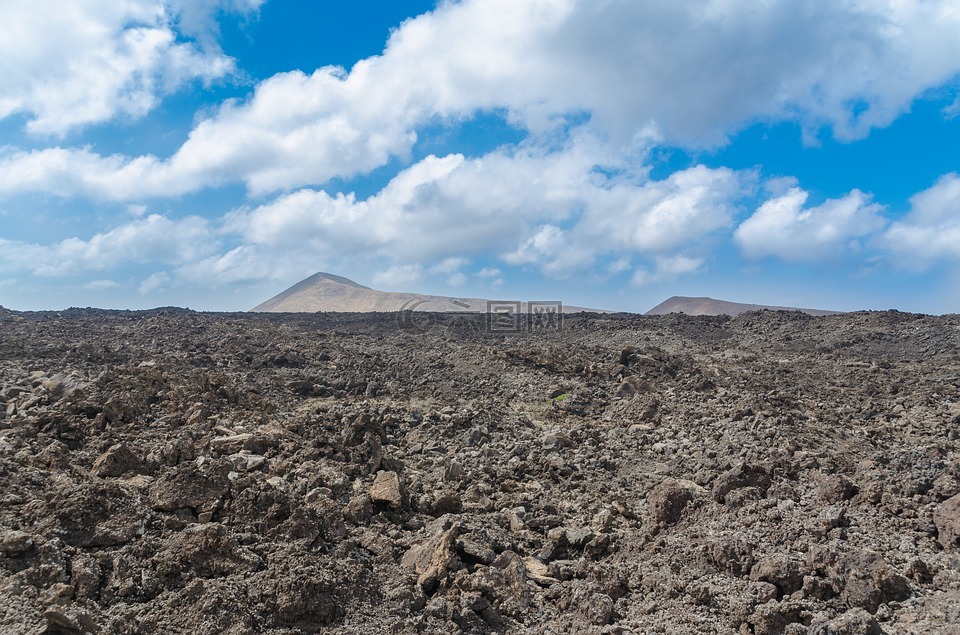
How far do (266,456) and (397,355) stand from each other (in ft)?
31.9

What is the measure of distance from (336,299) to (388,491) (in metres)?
58.0

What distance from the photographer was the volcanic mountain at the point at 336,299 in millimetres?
54375

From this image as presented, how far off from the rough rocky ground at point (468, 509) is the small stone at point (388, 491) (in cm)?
3

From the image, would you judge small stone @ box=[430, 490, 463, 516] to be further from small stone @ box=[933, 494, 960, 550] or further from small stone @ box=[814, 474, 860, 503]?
small stone @ box=[933, 494, 960, 550]

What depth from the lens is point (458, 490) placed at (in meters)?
6.59

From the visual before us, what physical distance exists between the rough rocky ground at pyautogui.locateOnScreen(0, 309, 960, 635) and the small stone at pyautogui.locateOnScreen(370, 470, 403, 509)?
0.03 meters

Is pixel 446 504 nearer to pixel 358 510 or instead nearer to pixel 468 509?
pixel 468 509

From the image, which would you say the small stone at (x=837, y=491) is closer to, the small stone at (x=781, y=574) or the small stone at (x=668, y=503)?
the small stone at (x=668, y=503)

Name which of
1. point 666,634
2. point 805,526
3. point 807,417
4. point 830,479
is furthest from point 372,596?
point 807,417

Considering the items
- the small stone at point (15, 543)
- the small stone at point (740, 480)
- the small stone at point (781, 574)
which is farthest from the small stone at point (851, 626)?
the small stone at point (15, 543)

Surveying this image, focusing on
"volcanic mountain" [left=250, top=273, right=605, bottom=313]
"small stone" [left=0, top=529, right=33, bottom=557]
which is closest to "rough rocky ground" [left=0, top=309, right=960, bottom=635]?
"small stone" [left=0, top=529, right=33, bottom=557]

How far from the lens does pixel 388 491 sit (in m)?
5.62

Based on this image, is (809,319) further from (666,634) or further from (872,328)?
(666,634)

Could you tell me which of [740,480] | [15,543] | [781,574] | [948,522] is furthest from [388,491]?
[948,522]
